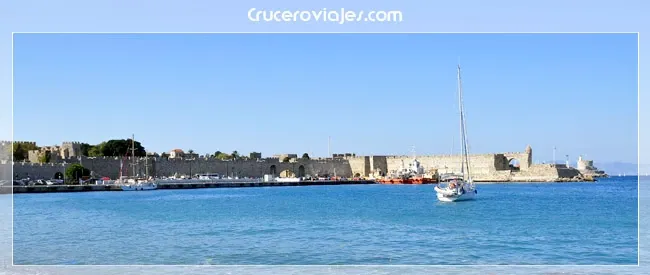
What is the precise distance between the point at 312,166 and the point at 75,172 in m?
14.5

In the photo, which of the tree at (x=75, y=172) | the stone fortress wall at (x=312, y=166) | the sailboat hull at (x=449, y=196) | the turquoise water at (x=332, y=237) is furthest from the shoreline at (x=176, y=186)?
the sailboat hull at (x=449, y=196)

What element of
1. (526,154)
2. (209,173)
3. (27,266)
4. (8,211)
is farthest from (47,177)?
(27,266)

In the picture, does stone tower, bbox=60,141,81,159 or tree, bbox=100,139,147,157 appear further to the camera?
tree, bbox=100,139,147,157

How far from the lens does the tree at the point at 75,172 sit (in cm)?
2827

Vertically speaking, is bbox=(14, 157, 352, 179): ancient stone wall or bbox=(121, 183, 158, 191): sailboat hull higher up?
bbox=(14, 157, 352, 179): ancient stone wall

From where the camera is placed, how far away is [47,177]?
93.2 feet

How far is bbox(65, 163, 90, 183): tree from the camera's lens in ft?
92.7

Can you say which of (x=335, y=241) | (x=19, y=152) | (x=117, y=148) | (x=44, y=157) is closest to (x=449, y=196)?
(x=335, y=241)

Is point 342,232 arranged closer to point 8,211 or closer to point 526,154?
point 8,211

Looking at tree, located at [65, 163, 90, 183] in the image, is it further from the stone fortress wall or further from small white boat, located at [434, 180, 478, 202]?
Answer: small white boat, located at [434, 180, 478, 202]

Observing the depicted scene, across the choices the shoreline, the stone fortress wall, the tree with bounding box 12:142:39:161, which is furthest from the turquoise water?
the stone fortress wall

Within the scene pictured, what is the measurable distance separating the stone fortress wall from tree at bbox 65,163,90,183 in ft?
1.98

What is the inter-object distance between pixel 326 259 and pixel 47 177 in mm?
24042

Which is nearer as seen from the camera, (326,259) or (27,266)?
(27,266)
